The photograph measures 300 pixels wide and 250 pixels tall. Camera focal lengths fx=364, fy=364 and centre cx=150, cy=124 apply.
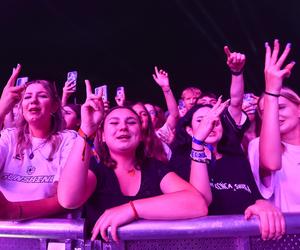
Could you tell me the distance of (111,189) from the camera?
1.63 metres

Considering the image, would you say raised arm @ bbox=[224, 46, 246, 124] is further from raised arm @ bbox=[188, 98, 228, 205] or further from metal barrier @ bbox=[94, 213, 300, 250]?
metal barrier @ bbox=[94, 213, 300, 250]

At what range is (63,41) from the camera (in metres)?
10.7

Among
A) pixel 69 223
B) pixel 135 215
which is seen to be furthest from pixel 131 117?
pixel 69 223

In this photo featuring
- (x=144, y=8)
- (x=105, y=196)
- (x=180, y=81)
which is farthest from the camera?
(x=180, y=81)

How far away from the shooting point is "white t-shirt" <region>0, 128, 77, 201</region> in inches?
72.1

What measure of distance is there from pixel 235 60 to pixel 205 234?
1.56 m

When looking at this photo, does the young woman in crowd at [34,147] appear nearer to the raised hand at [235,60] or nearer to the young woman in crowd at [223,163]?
the young woman in crowd at [223,163]

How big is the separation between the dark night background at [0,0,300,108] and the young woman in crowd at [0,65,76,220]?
17.6 ft

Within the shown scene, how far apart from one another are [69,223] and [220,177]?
3.26 ft

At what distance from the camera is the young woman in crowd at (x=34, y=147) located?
183 centimetres

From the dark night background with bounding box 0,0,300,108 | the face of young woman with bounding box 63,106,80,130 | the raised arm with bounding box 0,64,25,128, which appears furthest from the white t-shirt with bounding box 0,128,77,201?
the dark night background with bounding box 0,0,300,108

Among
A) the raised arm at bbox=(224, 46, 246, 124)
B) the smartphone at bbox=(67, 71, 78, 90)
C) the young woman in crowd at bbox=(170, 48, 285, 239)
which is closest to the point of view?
the young woman in crowd at bbox=(170, 48, 285, 239)

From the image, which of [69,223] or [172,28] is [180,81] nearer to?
[172,28]

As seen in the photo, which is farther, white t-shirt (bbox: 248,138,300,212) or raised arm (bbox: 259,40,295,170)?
white t-shirt (bbox: 248,138,300,212)
